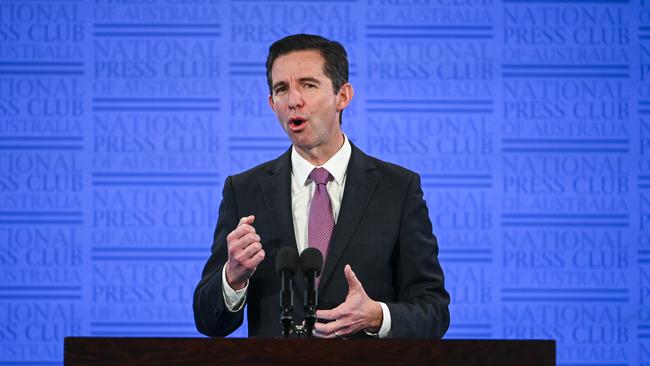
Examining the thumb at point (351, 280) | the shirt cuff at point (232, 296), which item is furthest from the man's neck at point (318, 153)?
the thumb at point (351, 280)

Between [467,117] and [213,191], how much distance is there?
43.0 inches

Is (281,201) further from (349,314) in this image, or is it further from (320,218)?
(349,314)

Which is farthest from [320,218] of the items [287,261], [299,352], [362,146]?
[362,146]

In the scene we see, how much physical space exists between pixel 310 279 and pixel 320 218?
520 millimetres

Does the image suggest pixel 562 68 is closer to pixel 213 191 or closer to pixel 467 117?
pixel 467 117

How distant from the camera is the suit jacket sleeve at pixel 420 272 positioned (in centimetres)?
243

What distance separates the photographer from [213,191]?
389 centimetres

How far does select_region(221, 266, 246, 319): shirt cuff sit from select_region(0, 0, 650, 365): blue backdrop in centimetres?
155

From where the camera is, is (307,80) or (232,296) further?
(307,80)

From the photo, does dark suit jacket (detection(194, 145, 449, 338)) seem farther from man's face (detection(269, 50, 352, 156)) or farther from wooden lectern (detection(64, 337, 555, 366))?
wooden lectern (detection(64, 337, 555, 366))

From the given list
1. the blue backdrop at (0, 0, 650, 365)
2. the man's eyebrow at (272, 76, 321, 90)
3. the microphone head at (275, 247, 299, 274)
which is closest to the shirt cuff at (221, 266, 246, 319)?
the microphone head at (275, 247, 299, 274)

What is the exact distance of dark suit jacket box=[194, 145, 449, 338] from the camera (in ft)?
8.05

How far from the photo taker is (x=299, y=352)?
178 centimetres

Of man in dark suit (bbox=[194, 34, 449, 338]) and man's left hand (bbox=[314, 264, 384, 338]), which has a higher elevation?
man in dark suit (bbox=[194, 34, 449, 338])
